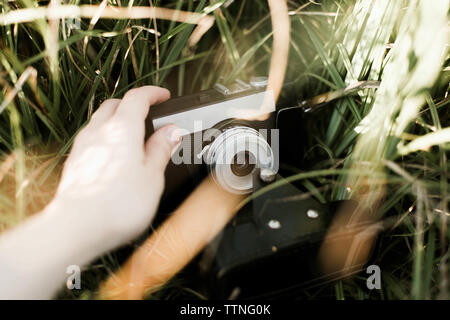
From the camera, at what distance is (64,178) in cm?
56

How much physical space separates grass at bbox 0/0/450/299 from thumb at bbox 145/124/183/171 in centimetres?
15

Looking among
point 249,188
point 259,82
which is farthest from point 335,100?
point 249,188

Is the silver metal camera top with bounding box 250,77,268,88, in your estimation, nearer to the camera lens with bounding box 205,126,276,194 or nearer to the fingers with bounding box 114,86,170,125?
the camera lens with bounding box 205,126,276,194

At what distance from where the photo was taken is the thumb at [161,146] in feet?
1.96

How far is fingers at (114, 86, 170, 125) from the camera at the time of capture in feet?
2.01

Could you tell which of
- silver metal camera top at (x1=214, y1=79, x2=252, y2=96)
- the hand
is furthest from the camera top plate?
the hand

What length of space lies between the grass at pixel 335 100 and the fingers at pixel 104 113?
98mm

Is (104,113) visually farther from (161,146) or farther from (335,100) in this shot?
(335,100)

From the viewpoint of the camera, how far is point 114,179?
0.53 m

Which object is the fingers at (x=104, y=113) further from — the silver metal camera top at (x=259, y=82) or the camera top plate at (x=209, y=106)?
the silver metal camera top at (x=259, y=82)

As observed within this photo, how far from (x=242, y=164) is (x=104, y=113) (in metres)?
0.30

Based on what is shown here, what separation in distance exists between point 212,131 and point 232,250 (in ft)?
0.94

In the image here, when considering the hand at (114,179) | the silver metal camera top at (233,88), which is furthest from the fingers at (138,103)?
the silver metal camera top at (233,88)
